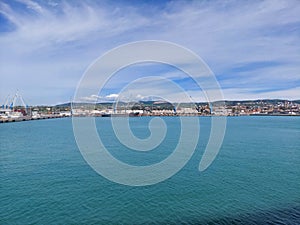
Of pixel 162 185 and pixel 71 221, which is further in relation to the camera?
pixel 162 185

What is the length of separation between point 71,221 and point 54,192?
11.4 feet

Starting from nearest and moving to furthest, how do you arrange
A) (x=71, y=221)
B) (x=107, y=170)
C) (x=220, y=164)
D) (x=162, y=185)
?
1. (x=71, y=221)
2. (x=162, y=185)
3. (x=107, y=170)
4. (x=220, y=164)

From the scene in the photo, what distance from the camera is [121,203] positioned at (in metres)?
12.0

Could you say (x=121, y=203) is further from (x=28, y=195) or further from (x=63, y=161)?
(x=63, y=161)

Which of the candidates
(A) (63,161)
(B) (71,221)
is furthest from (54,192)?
(A) (63,161)

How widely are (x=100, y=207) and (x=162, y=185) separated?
14.2ft

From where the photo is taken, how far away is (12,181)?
50.0 ft

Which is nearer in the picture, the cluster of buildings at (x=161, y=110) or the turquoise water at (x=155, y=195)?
the turquoise water at (x=155, y=195)

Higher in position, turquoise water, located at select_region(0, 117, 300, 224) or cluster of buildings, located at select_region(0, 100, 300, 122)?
cluster of buildings, located at select_region(0, 100, 300, 122)

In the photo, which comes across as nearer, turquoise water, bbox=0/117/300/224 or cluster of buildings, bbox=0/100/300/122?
turquoise water, bbox=0/117/300/224

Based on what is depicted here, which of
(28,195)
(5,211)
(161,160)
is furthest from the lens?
(161,160)

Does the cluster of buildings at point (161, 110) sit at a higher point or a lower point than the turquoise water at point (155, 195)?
higher

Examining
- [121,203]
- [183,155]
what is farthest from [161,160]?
[121,203]

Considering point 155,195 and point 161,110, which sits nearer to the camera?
point 155,195
